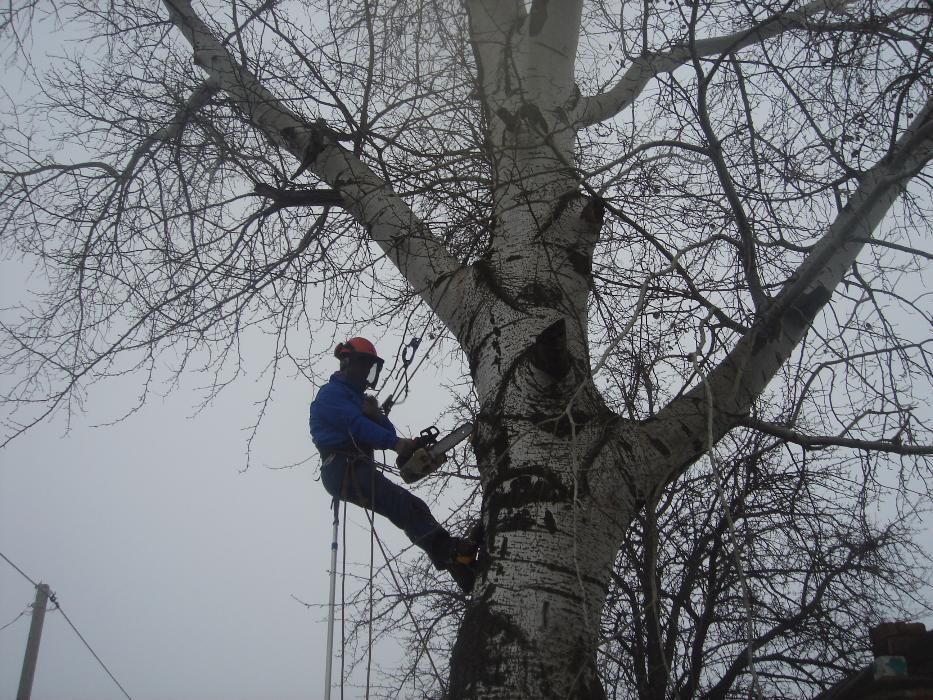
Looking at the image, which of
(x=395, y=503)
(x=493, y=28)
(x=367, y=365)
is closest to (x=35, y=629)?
(x=367, y=365)

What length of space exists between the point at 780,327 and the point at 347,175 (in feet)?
6.82

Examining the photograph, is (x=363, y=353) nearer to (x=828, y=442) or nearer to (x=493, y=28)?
(x=493, y=28)

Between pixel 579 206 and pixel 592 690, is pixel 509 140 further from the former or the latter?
pixel 592 690

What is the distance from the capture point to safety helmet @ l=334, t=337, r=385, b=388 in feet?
14.2

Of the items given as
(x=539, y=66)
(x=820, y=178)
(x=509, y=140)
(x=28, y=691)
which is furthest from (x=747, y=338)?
(x=28, y=691)

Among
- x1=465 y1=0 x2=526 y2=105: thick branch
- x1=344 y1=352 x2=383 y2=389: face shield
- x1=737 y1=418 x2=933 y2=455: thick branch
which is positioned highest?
x1=465 y1=0 x2=526 y2=105: thick branch

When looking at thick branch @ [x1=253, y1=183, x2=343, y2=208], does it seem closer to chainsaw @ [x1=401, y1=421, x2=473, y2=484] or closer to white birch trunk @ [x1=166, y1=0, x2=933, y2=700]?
white birch trunk @ [x1=166, y1=0, x2=933, y2=700]

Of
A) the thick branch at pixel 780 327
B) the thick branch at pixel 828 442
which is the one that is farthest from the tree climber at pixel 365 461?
the thick branch at pixel 828 442

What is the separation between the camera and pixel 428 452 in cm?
352

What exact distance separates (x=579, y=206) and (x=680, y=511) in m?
2.13

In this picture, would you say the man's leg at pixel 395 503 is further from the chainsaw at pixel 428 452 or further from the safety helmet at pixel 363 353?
the safety helmet at pixel 363 353

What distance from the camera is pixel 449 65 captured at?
3.88 m

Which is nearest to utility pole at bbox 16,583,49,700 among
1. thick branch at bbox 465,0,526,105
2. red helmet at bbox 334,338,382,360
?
red helmet at bbox 334,338,382,360

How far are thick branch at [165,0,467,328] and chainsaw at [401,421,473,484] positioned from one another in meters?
0.61
